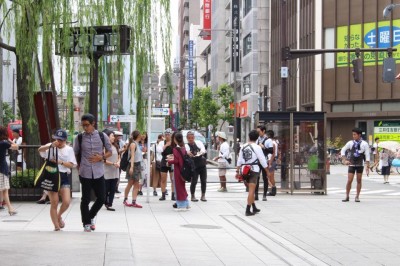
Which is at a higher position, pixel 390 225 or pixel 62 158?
pixel 62 158

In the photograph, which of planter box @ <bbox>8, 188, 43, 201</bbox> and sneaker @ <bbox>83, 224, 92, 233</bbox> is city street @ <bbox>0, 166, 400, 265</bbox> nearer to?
sneaker @ <bbox>83, 224, 92, 233</bbox>

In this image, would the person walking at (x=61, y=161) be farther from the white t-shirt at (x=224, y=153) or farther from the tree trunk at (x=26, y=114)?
the white t-shirt at (x=224, y=153)

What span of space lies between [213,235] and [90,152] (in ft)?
7.74

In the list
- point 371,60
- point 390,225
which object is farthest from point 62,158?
point 371,60

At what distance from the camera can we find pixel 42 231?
12.1 m

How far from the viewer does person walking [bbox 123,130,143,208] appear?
1778cm

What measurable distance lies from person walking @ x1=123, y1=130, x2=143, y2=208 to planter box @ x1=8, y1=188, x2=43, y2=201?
2.05 meters

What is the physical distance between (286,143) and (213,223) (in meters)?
8.47

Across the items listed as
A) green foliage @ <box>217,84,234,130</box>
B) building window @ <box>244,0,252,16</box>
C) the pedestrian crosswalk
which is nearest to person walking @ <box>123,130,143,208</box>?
the pedestrian crosswalk

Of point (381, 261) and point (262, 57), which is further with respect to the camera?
point (262, 57)

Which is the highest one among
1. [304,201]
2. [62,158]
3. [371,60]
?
[371,60]

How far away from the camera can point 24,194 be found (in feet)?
60.2

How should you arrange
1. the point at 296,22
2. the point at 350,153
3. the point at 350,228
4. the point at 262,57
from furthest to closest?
the point at 262,57
the point at 296,22
the point at 350,153
the point at 350,228

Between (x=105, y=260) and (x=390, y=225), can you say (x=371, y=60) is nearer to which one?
(x=390, y=225)
